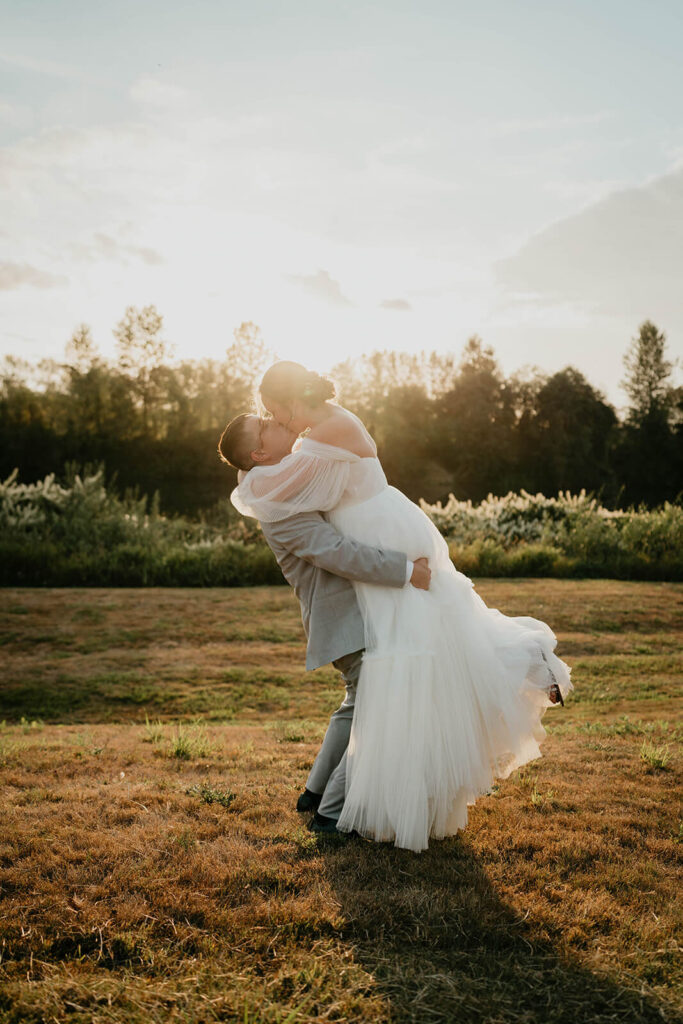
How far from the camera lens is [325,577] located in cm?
389

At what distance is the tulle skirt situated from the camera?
3426mm

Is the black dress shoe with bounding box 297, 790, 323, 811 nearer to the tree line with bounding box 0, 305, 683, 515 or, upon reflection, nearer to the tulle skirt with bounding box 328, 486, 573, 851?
the tulle skirt with bounding box 328, 486, 573, 851

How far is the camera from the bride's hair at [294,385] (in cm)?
376

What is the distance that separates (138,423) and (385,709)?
127 feet

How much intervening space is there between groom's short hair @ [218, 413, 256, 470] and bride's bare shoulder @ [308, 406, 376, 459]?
37 cm

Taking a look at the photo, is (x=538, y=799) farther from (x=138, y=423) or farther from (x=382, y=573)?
(x=138, y=423)

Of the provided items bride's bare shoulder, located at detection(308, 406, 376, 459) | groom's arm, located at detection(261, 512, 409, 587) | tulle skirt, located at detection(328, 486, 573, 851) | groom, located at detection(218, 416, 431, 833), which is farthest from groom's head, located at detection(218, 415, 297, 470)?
tulle skirt, located at detection(328, 486, 573, 851)

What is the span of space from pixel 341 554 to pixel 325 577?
300 mm

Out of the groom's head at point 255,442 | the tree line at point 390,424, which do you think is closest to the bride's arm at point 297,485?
the groom's head at point 255,442

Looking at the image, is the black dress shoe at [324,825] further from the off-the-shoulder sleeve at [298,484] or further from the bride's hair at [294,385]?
the bride's hair at [294,385]

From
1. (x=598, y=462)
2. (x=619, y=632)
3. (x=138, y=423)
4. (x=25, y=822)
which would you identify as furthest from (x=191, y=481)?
(x=25, y=822)

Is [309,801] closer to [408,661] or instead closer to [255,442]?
[408,661]

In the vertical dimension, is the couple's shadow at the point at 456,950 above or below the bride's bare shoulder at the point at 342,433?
below

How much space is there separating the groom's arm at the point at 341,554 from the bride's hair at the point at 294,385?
59cm
